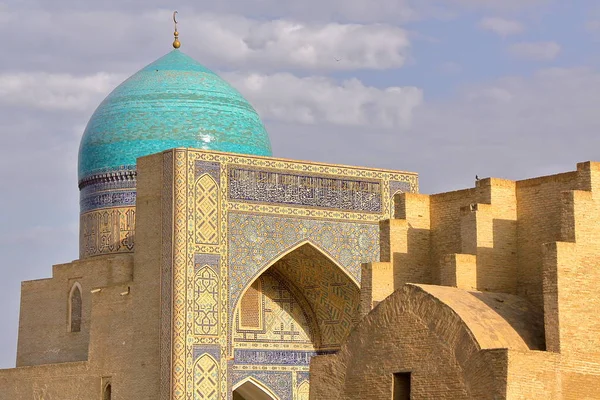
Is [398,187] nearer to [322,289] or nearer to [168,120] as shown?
[322,289]

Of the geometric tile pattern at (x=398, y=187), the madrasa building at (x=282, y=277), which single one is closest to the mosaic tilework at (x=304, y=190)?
the madrasa building at (x=282, y=277)

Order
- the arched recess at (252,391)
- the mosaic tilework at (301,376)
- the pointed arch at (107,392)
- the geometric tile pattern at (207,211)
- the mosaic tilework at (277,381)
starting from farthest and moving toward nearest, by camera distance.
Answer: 1. the mosaic tilework at (301,376)
2. the mosaic tilework at (277,381)
3. the arched recess at (252,391)
4. the pointed arch at (107,392)
5. the geometric tile pattern at (207,211)

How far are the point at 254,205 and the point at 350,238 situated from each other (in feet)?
5.58

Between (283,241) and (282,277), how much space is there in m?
1.55

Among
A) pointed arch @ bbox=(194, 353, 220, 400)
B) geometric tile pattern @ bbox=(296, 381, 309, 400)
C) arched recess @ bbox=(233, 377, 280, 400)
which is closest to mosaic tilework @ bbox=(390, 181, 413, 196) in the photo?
geometric tile pattern @ bbox=(296, 381, 309, 400)

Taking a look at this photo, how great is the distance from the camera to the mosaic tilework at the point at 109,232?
21.7m

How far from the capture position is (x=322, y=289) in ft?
68.7

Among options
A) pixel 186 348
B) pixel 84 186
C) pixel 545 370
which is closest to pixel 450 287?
pixel 545 370

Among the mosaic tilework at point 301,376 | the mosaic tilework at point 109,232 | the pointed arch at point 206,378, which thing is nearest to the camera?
the pointed arch at point 206,378

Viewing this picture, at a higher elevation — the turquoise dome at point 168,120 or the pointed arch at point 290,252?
the turquoise dome at point 168,120

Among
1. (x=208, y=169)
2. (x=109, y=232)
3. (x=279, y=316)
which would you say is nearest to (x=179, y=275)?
(x=208, y=169)

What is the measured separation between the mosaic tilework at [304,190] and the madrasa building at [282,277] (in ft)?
0.09

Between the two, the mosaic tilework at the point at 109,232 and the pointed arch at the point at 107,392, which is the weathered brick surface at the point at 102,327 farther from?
the mosaic tilework at the point at 109,232

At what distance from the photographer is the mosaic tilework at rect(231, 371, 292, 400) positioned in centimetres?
2027
